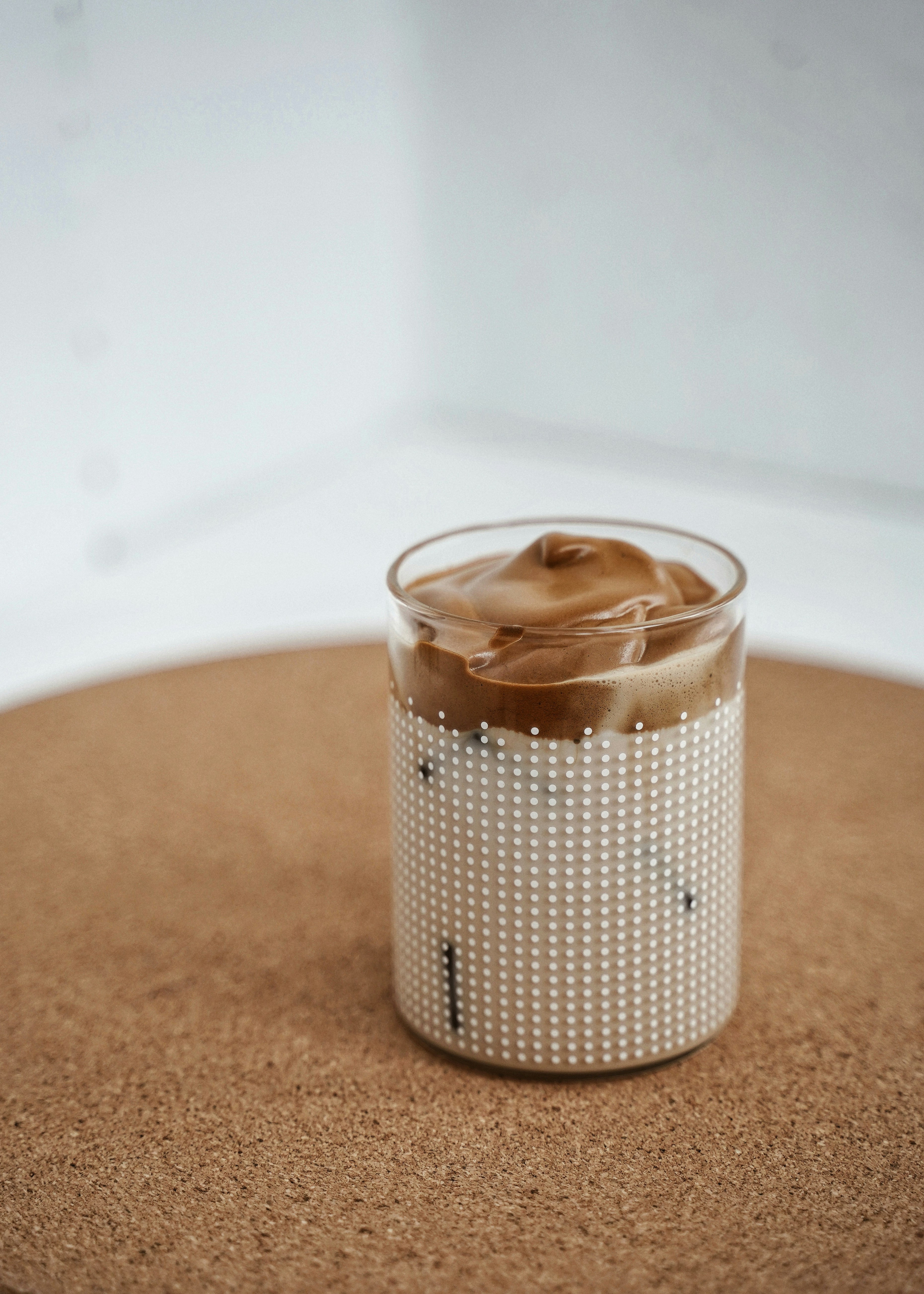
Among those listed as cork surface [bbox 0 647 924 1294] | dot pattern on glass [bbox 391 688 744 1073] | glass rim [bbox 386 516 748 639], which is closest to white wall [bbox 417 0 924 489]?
cork surface [bbox 0 647 924 1294]

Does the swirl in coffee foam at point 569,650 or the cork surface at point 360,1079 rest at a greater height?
the swirl in coffee foam at point 569,650

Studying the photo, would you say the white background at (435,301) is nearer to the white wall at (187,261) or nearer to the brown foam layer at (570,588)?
the white wall at (187,261)

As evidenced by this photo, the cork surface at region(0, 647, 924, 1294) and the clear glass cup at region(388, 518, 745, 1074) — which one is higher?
the clear glass cup at region(388, 518, 745, 1074)

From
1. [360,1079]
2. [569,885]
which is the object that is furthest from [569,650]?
[360,1079]

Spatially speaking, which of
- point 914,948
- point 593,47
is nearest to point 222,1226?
point 914,948

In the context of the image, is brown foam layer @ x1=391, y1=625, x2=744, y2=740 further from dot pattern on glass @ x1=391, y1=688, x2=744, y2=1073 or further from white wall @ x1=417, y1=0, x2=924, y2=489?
white wall @ x1=417, y1=0, x2=924, y2=489

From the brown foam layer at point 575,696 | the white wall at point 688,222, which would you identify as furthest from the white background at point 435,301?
the brown foam layer at point 575,696

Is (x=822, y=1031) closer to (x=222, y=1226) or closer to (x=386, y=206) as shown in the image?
(x=222, y=1226)
